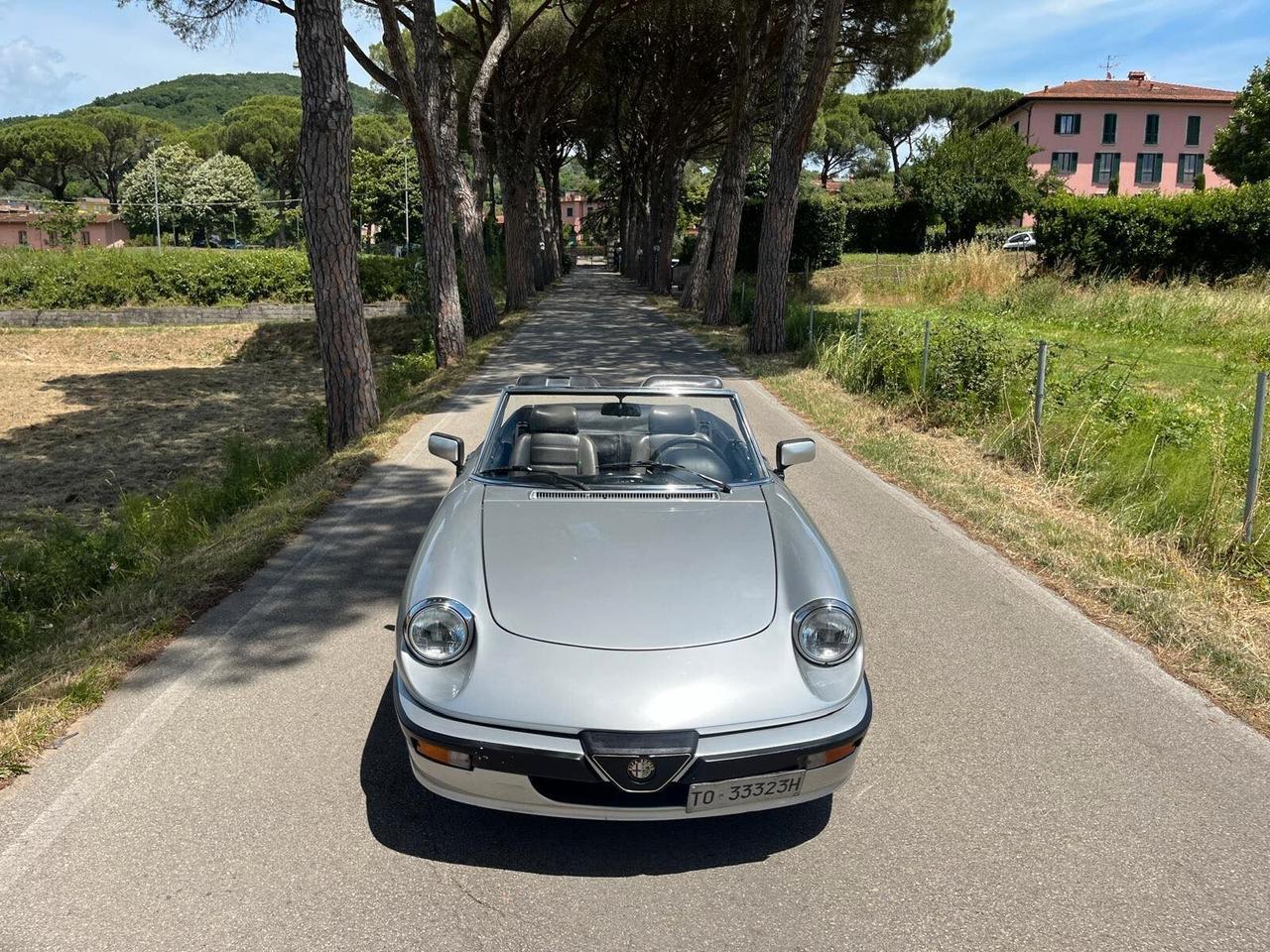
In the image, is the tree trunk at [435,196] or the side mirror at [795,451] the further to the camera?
the tree trunk at [435,196]

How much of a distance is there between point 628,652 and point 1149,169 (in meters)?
76.7

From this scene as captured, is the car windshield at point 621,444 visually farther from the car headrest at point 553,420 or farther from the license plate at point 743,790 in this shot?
the license plate at point 743,790

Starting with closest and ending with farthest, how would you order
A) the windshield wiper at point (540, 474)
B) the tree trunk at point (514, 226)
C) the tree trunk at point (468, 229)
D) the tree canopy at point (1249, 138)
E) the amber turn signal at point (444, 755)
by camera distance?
the amber turn signal at point (444, 755) → the windshield wiper at point (540, 474) → the tree trunk at point (468, 229) → the tree trunk at point (514, 226) → the tree canopy at point (1249, 138)

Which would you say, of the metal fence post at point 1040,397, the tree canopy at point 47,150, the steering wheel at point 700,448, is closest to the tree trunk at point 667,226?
the metal fence post at point 1040,397

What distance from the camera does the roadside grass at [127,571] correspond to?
424cm

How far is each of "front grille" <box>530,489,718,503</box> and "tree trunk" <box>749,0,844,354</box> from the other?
501 inches

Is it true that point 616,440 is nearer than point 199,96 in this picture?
Yes

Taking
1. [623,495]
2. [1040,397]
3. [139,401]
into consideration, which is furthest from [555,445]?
[139,401]

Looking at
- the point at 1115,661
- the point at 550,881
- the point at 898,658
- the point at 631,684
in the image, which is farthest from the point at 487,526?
the point at 1115,661

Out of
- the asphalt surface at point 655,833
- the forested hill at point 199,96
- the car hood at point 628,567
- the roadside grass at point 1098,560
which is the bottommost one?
the roadside grass at point 1098,560

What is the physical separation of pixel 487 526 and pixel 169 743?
1.50m

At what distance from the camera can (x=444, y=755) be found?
2.97 m

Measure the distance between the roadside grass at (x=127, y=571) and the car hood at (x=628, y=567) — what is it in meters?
1.97

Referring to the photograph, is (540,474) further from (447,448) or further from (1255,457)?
(1255,457)
